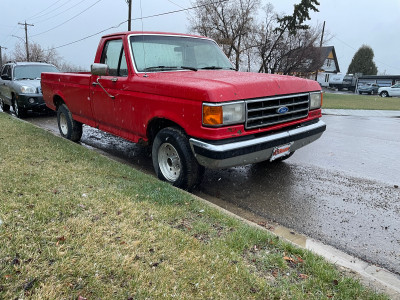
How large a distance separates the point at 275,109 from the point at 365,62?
71.8 metres

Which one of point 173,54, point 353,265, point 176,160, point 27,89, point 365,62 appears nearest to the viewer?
point 353,265

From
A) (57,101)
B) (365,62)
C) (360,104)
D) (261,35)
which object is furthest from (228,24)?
(365,62)

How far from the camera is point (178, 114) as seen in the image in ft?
13.2

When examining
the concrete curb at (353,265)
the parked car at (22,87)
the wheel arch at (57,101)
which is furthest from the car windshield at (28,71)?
the concrete curb at (353,265)

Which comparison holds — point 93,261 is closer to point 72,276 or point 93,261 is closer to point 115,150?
point 72,276

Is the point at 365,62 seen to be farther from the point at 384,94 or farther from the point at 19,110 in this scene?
the point at 19,110

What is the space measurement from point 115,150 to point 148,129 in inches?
96.7

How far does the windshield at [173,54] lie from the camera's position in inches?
194

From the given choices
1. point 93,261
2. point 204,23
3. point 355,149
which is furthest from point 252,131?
point 204,23

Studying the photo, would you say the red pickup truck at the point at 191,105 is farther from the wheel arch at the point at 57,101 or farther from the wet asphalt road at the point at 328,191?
the wheel arch at the point at 57,101

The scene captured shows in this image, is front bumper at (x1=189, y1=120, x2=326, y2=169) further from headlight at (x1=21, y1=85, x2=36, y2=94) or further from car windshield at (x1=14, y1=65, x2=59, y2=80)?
car windshield at (x1=14, y1=65, x2=59, y2=80)

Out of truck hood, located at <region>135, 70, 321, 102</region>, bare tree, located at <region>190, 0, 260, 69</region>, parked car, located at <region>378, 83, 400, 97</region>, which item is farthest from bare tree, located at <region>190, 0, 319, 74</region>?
truck hood, located at <region>135, 70, 321, 102</region>

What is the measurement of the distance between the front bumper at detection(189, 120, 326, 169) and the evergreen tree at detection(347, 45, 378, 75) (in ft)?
232

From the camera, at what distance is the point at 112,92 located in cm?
518
